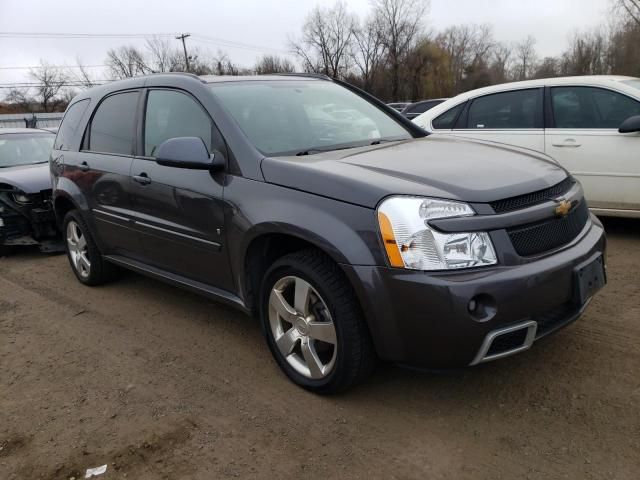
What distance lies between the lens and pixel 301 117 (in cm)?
346

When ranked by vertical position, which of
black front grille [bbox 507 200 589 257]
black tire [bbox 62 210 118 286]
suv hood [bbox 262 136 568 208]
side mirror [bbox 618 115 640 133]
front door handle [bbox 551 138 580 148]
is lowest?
black tire [bbox 62 210 118 286]

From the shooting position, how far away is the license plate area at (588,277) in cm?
251

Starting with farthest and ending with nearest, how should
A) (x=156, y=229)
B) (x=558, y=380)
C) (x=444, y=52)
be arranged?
(x=444, y=52), (x=156, y=229), (x=558, y=380)

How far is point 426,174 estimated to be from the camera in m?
2.60

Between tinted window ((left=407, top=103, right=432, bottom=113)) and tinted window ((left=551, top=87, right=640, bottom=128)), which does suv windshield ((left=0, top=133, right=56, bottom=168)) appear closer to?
tinted window ((left=551, top=87, right=640, bottom=128))

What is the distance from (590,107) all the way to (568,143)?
40 centimetres

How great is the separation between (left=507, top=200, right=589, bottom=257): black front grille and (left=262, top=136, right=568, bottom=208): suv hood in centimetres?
18

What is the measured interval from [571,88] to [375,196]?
13.0 ft

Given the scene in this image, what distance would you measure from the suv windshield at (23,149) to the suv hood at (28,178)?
47 cm

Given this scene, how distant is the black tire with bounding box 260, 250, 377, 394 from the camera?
255 centimetres

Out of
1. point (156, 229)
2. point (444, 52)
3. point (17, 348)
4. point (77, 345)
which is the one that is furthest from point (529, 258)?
point (444, 52)

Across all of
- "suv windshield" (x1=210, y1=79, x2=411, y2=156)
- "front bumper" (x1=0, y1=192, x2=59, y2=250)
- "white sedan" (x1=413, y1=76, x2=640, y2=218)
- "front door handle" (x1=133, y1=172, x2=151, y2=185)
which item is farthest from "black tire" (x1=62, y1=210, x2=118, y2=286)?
"white sedan" (x1=413, y1=76, x2=640, y2=218)

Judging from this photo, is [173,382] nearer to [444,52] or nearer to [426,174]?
[426,174]

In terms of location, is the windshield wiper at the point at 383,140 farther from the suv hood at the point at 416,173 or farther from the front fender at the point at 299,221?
the front fender at the point at 299,221
